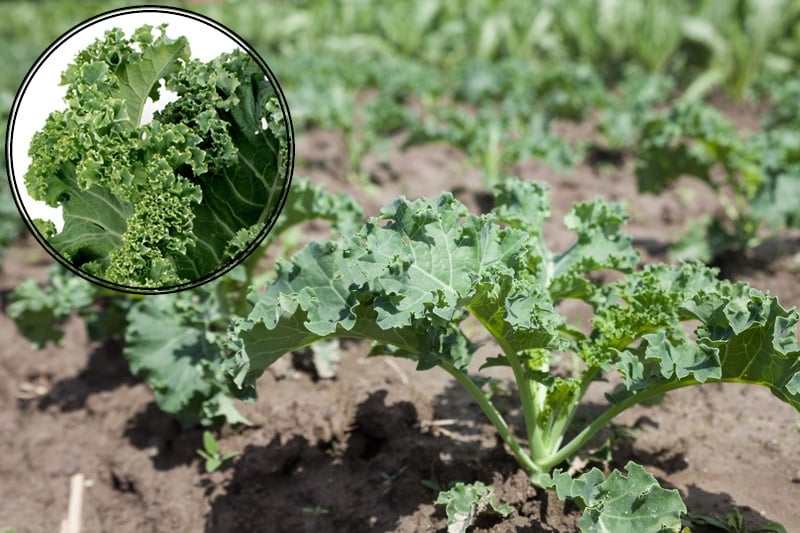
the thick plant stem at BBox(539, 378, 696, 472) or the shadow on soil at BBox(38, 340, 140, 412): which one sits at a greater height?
the shadow on soil at BBox(38, 340, 140, 412)

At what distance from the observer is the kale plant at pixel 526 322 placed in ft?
9.82

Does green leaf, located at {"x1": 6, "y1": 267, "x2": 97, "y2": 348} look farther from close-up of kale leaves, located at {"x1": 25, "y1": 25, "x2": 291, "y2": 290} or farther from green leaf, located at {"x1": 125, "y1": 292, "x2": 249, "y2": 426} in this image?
close-up of kale leaves, located at {"x1": 25, "y1": 25, "x2": 291, "y2": 290}

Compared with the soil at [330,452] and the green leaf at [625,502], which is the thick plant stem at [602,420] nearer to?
the soil at [330,452]

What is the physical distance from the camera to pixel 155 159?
10.8ft

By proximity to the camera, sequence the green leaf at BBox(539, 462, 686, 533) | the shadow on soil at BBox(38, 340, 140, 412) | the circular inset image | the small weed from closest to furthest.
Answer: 1. the green leaf at BBox(539, 462, 686, 533)
2. the circular inset image
3. the small weed
4. the shadow on soil at BBox(38, 340, 140, 412)

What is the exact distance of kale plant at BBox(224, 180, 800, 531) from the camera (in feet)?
9.82

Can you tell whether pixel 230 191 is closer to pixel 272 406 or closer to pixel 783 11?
pixel 272 406

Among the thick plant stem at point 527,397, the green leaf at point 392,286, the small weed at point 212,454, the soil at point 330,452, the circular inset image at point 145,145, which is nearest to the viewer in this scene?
the green leaf at point 392,286

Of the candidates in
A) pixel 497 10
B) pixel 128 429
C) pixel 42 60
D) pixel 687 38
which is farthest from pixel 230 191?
pixel 497 10

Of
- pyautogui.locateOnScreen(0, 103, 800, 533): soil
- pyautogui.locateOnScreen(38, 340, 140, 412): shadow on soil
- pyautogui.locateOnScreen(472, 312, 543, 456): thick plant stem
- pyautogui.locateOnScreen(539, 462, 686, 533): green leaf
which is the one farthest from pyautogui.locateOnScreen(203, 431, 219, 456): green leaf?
pyautogui.locateOnScreen(539, 462, 686, 533): green leaf

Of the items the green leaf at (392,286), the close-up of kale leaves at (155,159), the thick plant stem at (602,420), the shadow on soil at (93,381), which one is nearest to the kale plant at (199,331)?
the shadow on soil at (93,381)

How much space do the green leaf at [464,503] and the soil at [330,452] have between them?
0.43ft

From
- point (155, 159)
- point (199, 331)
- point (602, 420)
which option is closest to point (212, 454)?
point (199, 331)

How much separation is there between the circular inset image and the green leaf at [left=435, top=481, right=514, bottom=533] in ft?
4.47
